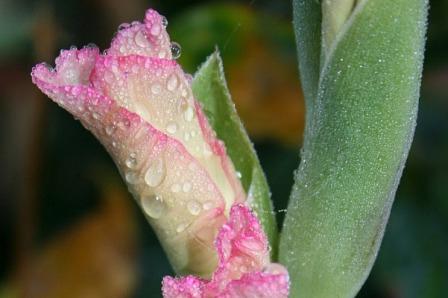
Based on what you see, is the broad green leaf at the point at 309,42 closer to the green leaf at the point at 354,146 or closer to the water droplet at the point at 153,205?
the green leaf at the point at 354,146

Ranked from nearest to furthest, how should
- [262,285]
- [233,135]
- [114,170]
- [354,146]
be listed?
[262,285], [354,146], [233,135], [114,170]

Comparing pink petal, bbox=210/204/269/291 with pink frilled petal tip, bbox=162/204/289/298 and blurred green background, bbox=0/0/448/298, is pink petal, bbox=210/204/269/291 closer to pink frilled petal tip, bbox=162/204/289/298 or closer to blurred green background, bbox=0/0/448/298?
pink frilled petal tip, bbox=162/204/289/298

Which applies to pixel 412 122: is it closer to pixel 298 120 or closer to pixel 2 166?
pixel 298 120

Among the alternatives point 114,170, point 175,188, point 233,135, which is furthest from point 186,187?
point 114,170

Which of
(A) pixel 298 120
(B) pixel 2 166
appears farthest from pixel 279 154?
(B) pixel 2 166

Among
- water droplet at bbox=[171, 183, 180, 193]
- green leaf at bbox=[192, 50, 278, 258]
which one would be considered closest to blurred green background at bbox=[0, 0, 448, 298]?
green leaf at bbox=[192, 50, 278, 258]

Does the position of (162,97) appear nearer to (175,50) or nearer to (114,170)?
(175,50)
